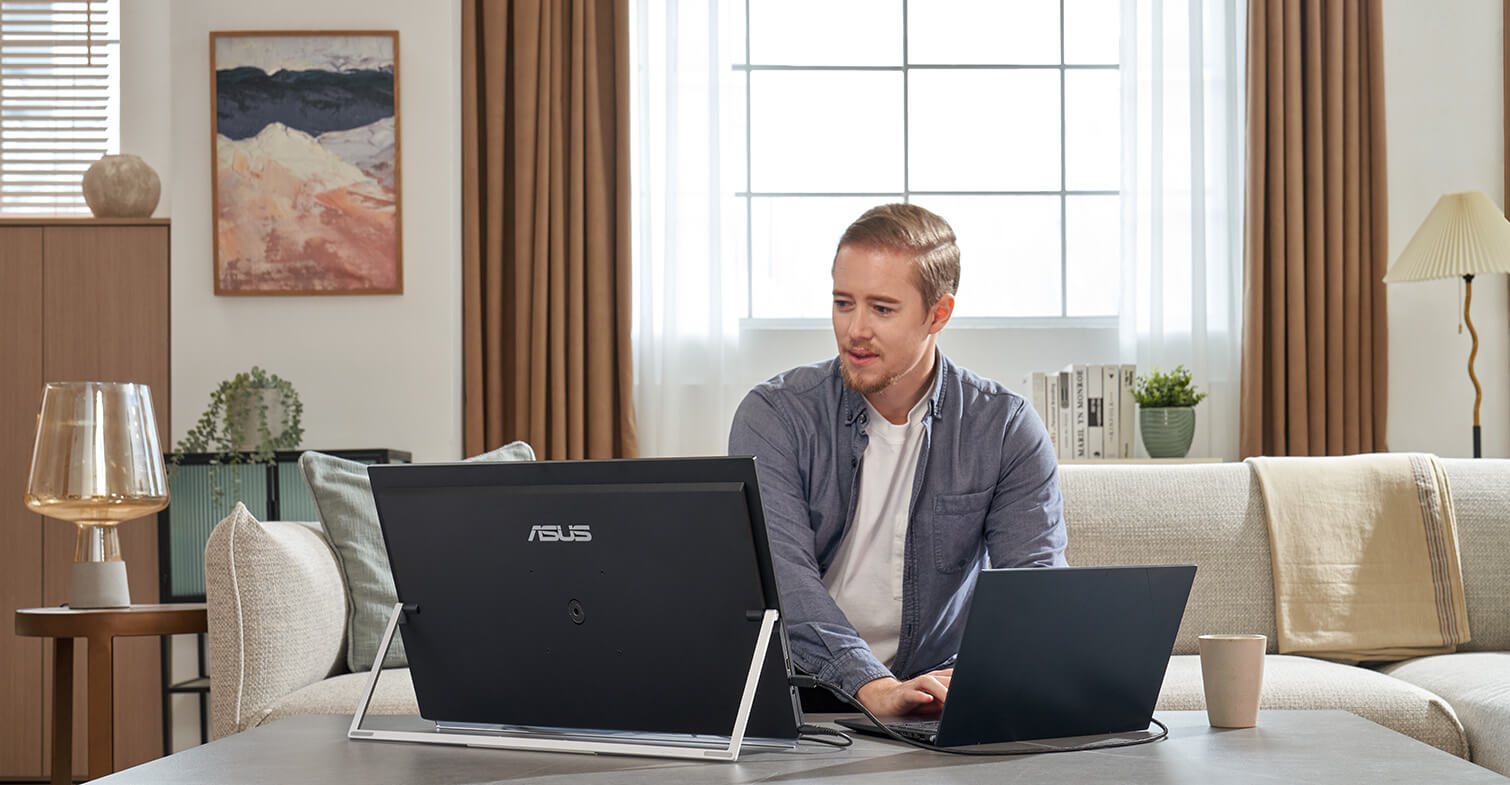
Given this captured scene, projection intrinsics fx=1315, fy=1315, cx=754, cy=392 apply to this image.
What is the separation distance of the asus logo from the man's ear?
2.87 ft

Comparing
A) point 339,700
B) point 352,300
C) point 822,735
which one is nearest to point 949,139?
point 352,300

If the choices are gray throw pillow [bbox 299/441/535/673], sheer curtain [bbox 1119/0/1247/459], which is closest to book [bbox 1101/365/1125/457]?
sheer curtain [bbox 1119/0/1247/459]

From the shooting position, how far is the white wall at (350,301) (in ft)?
11.9

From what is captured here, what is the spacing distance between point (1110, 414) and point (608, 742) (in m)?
2.55

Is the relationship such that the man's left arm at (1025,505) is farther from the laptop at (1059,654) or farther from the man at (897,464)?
the laptop at (1059,654)

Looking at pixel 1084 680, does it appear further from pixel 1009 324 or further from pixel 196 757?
pixel 1009 324

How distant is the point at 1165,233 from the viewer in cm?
380

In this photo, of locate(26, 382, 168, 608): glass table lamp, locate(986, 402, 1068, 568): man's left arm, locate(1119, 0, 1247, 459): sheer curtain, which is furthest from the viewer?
locate(1119, 0, 1247, 459): sheer curtain

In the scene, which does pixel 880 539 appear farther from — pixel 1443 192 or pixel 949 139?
pixel 1443 192

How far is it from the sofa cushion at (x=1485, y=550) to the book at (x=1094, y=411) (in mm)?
852

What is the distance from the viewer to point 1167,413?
11.2 ft

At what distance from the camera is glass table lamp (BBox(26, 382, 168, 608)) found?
7.23ft

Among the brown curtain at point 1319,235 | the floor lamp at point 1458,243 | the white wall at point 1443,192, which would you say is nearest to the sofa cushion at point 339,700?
the brown curtain at point 1319,235

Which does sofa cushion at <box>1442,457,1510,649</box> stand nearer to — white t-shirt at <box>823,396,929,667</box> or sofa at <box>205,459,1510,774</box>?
sofa at <box>205,459,1510,774</box>
